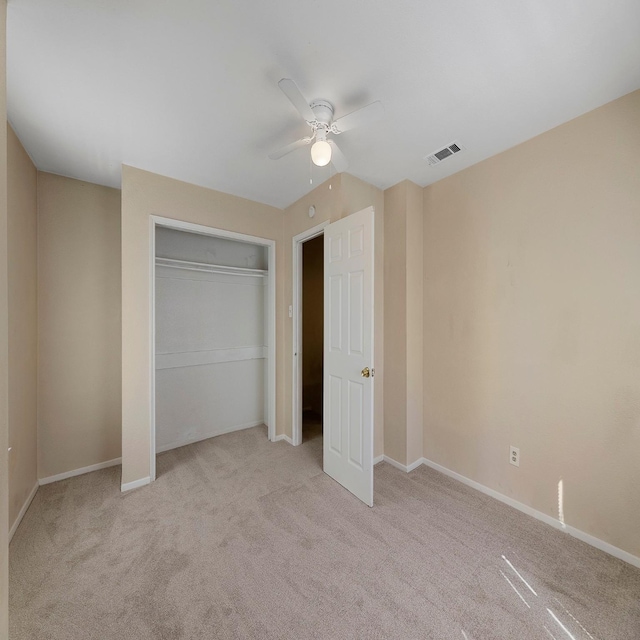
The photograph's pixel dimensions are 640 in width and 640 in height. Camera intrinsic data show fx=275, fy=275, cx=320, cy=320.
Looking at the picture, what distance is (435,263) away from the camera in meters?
2.51

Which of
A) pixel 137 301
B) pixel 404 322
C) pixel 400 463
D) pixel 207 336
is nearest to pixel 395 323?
pixel 404 322

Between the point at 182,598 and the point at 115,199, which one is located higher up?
the point at 115,199

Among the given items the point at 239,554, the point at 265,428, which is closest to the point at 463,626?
the point at 239,554

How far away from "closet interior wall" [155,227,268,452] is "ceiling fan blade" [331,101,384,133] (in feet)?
6.98

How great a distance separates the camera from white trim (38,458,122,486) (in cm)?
232

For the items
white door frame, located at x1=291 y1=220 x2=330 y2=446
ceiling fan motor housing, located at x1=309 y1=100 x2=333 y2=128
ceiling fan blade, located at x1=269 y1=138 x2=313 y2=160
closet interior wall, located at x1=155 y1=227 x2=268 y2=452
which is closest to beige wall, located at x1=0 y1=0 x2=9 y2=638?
ceiling fan blade, located at x1=269 y1=138 x2=313 y2=160

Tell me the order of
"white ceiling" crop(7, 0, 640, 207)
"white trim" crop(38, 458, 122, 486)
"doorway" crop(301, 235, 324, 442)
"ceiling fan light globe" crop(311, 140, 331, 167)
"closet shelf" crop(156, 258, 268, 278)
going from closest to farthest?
1. "white ceiling" crop(7, 0, 640, 207)
2. "ceiling fan light globe" crop(311, 140, 331, 167)
3. "white trim" crop(38, 458, 122, 486)
4. "closet shelf" crop(156, 258, 268, 278)
5. "doorway" crop(301, 235, 324, 442)

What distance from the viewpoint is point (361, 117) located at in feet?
4.77

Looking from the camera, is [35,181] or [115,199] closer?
[35,181]

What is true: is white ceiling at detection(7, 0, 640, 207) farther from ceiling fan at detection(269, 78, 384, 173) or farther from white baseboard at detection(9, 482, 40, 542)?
white baseboard at detection(9, 482, 40, 542)

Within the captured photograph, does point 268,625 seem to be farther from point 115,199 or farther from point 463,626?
point 115,199

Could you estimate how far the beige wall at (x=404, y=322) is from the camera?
8.18ft

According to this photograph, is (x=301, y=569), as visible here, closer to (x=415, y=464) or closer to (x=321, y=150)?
(x=415, y=464)

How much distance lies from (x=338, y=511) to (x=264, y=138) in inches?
105
